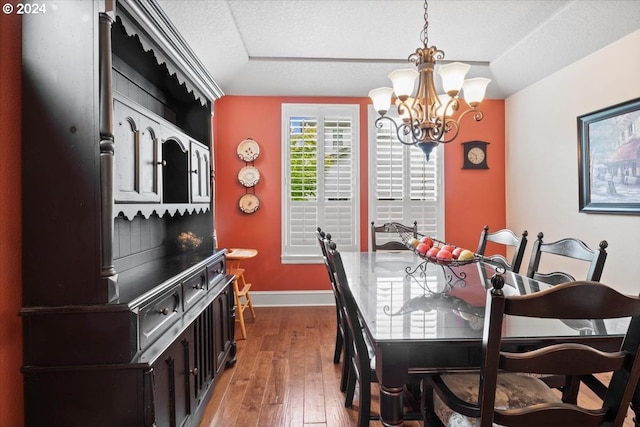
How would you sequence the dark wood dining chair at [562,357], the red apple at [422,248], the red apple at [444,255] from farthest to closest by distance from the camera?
1. the red apple at [422,248]
2. the red apple at [444,255]
3. the dark wood dining chair at [562,357]

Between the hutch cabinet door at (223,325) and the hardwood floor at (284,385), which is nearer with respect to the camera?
the hardwood floor at (284,385)

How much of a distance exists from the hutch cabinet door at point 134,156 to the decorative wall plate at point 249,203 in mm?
2262

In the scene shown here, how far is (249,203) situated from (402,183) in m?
1.87

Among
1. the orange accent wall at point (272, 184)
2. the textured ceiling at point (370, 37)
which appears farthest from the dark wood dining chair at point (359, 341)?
the orange accent wall at point (272, 184)

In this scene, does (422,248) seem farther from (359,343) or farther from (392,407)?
(392,407)

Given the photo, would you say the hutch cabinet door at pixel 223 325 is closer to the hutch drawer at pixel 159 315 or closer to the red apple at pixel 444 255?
the hutch drawer at pixel 159 315

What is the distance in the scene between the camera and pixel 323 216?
169 inches

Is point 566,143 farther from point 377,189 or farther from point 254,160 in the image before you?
point 254,160

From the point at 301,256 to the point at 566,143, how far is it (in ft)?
9.89

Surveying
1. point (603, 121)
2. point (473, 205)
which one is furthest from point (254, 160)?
point (603, 121)

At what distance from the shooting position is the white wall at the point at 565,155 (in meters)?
2.81

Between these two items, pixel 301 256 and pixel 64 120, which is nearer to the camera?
pixel 64 120

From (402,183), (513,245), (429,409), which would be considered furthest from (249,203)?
(429,409)

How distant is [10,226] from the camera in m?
1.27
